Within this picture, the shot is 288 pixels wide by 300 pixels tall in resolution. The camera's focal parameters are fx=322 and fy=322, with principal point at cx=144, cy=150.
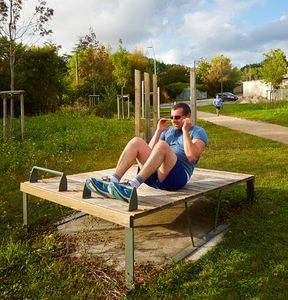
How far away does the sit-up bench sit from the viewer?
7.75ft

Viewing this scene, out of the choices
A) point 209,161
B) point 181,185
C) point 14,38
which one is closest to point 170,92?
point 14,38

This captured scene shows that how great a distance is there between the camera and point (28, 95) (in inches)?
634

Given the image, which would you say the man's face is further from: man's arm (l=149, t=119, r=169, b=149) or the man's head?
man's arm (l=149, t=119, r=169, b=149)

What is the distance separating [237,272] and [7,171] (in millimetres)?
4575

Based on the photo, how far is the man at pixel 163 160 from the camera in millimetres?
2688

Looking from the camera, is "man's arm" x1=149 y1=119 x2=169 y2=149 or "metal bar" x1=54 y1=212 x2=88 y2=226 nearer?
"man's arm" x1=149 y1=119 x2=169 y2=149

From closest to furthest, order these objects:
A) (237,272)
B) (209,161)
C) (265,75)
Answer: (237,272) < (209,161) < (265,75)

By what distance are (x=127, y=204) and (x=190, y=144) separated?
87 centimetres

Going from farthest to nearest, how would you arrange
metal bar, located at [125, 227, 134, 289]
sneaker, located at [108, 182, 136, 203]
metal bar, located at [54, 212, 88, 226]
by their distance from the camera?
metal bar, located at [54, 212, 88, 226], sneaker, located at [108, 182, 136, 203], metal bar, located at [125, 227, 134, 289]

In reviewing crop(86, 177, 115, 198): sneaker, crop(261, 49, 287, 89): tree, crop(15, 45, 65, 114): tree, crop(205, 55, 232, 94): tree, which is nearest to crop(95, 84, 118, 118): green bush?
crop(15, 45, 65, 114): tree

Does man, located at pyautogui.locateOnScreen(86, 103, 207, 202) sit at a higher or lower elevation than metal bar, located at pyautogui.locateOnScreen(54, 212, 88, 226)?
higher

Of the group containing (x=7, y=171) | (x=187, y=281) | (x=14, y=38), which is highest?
(x=14, y=38)

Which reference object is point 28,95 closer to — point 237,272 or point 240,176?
point 240,176

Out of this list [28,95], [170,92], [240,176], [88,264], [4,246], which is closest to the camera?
[88,264]
